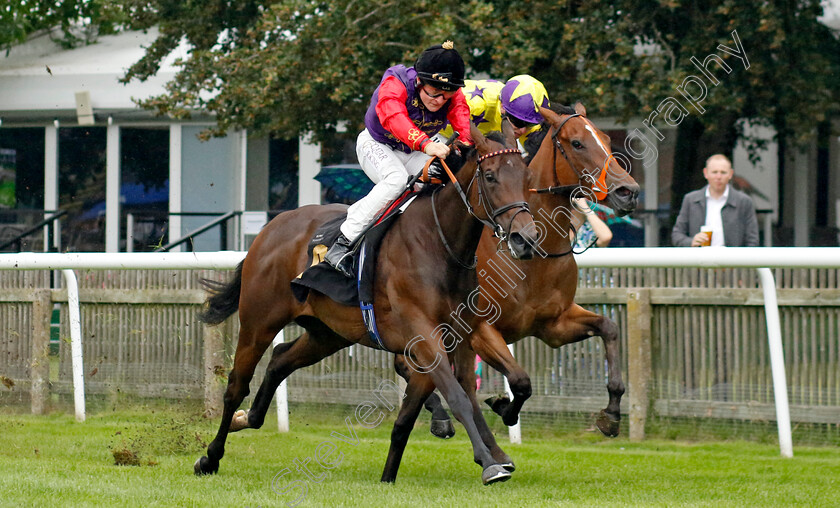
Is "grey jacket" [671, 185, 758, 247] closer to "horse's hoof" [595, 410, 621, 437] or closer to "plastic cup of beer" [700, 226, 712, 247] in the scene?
"plastic cup of beer" [700, 226, 712, 247]

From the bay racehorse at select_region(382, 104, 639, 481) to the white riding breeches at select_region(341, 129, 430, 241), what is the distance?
0.53 metres

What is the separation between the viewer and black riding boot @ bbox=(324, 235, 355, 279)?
4598 millimetres

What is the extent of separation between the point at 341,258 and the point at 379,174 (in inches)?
17.3

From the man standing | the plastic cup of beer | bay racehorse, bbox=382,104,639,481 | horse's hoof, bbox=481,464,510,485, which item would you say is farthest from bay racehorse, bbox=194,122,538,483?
the man standing

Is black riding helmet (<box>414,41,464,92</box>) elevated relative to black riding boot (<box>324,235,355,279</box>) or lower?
elevated

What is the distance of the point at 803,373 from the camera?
17.9ft

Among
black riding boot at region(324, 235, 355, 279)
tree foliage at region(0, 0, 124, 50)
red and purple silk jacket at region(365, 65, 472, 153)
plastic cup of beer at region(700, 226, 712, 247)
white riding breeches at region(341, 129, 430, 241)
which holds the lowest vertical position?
black riding boot at region(324, 235, 355, 279)

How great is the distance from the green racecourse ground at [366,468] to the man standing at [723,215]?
1.46 m

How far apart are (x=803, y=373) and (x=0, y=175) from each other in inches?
482

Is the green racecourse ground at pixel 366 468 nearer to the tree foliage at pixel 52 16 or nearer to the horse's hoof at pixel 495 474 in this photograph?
the horse's hoof at pixel 495 474

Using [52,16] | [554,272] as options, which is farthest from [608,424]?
[52,16]

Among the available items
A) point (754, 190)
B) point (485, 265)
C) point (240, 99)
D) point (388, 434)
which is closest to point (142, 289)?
point (388, 434)

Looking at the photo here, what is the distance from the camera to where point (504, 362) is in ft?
15.2

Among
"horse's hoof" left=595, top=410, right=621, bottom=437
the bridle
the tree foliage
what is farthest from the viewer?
the tree foliage
